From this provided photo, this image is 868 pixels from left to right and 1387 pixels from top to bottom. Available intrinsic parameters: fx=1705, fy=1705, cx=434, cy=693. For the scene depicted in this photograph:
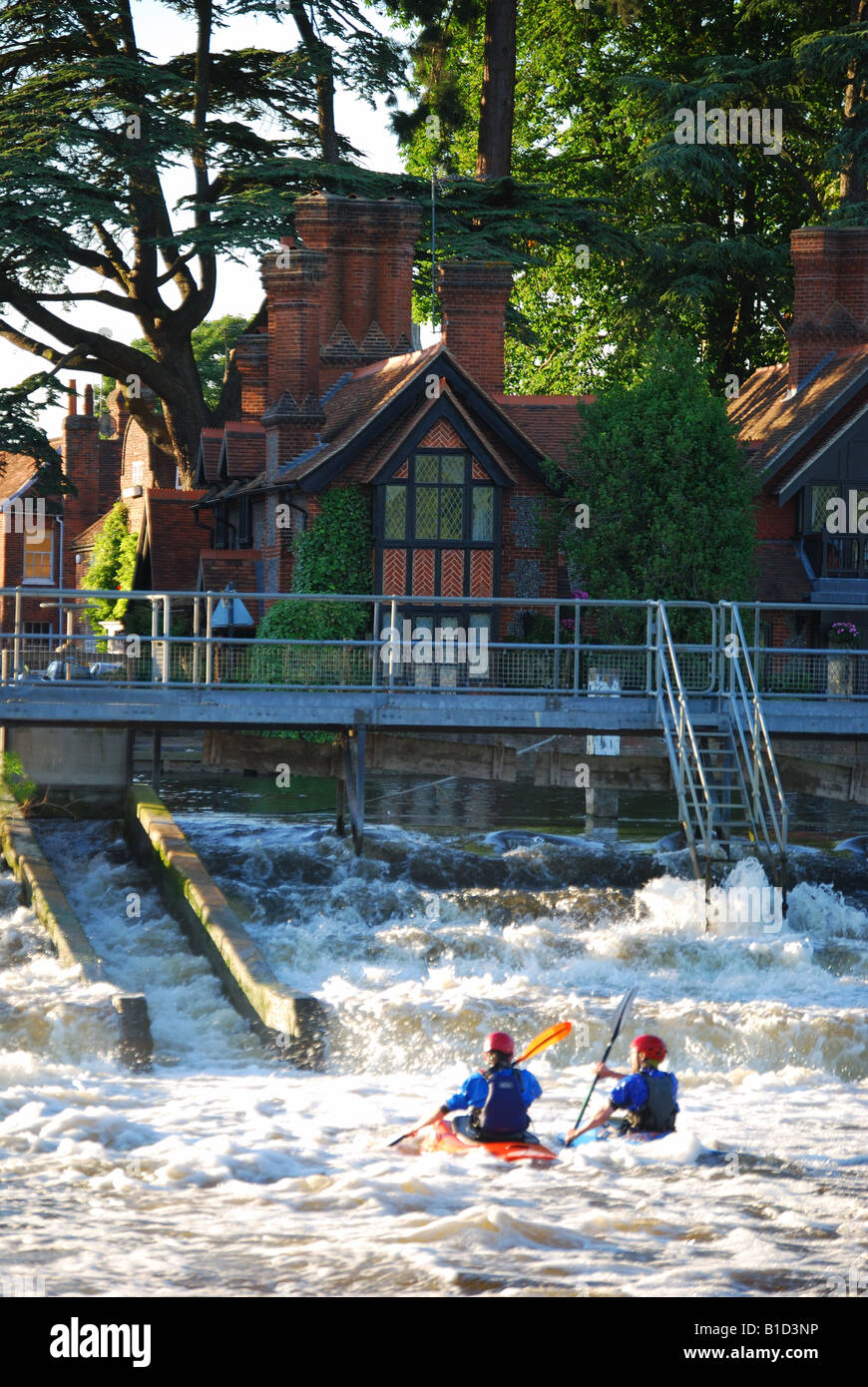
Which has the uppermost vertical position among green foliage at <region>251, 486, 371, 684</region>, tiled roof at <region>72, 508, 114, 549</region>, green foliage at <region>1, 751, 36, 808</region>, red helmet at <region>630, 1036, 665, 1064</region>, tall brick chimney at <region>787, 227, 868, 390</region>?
tall brick chimney at <region>787, 227, 868, 390</region>

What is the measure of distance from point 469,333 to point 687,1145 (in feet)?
80.6

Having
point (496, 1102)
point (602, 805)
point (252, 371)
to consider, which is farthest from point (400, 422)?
point (496, 1102)

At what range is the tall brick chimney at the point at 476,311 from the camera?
34594mm

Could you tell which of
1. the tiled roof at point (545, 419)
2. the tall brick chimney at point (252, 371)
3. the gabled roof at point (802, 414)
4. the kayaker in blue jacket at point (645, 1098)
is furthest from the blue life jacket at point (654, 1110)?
the tall brick chimney at point (252, 371)

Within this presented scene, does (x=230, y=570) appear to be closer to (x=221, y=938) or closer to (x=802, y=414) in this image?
(x=802, y=414)

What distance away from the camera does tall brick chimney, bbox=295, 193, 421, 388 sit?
38.0 metres

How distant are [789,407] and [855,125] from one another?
1034 centimetres

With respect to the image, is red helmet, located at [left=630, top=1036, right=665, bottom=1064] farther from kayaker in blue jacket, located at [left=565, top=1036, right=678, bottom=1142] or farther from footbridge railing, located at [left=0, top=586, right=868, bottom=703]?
footbridge railing, located at [left=0, top=586, right=868, bottom=703]

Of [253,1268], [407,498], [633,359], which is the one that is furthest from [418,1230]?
[633,359]

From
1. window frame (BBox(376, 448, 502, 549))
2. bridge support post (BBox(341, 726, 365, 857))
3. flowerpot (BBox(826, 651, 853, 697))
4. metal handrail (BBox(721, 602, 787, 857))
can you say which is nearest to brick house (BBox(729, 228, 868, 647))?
window frame (BBox(376, 448, 502, 549))

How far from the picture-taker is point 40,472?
42.0 meters

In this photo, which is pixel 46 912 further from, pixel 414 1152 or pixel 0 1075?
pixel 414 1152

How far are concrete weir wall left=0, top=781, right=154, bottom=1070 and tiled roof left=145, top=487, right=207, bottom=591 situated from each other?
18.3 meters
